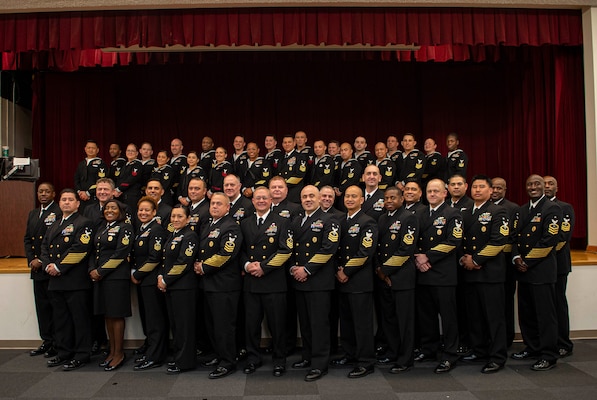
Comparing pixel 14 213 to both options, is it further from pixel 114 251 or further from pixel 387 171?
pixel 387 171

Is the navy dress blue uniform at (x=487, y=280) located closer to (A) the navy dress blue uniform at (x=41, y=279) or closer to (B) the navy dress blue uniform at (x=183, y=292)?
→ (B) the navy dress blue uniform at (x=183, y=292)

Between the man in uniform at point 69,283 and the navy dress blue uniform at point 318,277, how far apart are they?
1.91 m

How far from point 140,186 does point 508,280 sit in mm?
5018

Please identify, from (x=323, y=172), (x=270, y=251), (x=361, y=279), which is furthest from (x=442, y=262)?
(x=323, y=172)

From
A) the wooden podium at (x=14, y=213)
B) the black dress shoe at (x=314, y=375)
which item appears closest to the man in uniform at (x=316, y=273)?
the black dress shoe at (x=314, y=375)

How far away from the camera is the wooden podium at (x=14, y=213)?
6473mm

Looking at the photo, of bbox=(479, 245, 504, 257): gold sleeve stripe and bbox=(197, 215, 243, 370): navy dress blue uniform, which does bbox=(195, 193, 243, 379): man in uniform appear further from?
bbox=(479, 245, 504, 257): gold sleeve stripe

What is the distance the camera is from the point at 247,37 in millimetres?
6098

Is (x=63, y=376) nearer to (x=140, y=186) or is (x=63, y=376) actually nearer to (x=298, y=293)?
(x=298, y=293)

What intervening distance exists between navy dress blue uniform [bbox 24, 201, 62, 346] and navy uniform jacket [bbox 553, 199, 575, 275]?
4519 millimetres

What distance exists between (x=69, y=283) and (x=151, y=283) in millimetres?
733

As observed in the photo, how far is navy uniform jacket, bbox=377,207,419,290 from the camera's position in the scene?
13.9 ft

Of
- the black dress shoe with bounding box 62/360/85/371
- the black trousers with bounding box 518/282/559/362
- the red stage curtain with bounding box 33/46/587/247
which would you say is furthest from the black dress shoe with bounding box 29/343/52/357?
the red stage curtain with bounding box 33/46/587/247

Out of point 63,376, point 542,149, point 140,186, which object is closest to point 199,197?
point 63,376
